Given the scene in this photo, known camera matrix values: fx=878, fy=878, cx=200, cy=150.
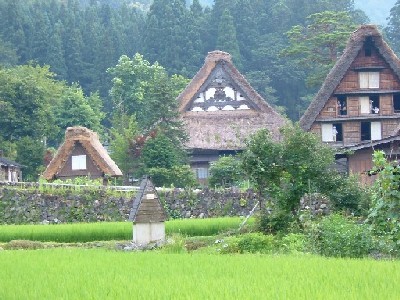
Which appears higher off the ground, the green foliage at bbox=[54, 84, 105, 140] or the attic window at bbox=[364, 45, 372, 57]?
the attic window at bbox=[364, 45, 372, 57]

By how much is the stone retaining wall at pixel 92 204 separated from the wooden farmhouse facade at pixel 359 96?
785cm

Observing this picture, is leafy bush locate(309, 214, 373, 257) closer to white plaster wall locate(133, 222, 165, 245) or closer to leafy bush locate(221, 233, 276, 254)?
leafy bush locate(221, 233, 276, 254)

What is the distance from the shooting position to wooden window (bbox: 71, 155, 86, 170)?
37344 mm

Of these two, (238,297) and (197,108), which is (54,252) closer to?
(238,297)

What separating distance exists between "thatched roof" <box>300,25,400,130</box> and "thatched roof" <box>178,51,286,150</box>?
357cm

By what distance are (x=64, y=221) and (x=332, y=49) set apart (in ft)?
76.1

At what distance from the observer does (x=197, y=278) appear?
10.7 metres

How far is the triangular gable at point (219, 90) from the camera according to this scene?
42969 millimetres

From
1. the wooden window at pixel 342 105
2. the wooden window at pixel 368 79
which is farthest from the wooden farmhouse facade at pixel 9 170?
the wooden window at pixel 368 79

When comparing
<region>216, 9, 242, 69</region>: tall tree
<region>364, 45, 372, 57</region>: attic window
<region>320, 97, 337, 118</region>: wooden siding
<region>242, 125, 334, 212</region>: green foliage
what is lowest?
<region>242, 125, 334, 212</region>: green foliage

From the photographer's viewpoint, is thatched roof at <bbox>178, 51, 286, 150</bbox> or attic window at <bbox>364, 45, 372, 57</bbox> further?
thatched roof at <bbox>178, 51, 286, 150</bbox>

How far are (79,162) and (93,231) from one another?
13.7 metres

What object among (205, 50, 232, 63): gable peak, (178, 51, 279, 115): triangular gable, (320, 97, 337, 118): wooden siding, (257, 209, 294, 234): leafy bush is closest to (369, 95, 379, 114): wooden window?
(320, 97, 337, 118): wooden siding

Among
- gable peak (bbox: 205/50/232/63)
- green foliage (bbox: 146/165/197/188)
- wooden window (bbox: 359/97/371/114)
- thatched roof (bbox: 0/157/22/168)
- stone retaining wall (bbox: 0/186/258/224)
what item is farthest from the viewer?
gable peak (bbox: 205/50/232/63)
